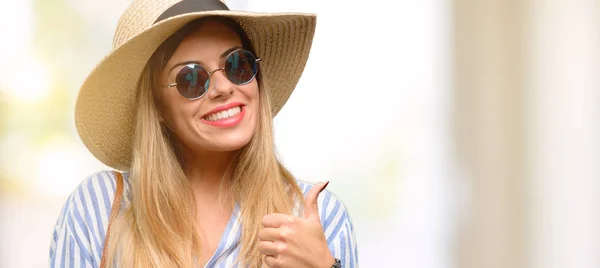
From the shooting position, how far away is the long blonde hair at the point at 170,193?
175 cm

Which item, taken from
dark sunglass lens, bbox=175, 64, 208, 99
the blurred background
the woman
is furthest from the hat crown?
the blurred background

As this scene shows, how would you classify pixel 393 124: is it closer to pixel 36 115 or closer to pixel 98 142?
pixel 36 115

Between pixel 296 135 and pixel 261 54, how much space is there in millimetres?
1587

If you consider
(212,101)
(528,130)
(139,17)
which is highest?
(139,17)

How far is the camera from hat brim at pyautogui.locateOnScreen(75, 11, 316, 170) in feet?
5.64

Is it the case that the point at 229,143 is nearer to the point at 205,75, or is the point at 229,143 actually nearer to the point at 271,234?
the point at 205,75

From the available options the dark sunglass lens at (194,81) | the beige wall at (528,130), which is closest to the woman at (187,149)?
the dark sunglass lens at (194,81)

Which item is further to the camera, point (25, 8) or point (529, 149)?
point (25, 8)

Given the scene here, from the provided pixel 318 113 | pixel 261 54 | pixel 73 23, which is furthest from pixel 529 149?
pixel 73 23

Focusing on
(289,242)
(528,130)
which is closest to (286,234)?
(289,242)

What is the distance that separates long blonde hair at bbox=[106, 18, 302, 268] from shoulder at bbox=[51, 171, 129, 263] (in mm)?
40

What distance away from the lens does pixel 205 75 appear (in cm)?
171

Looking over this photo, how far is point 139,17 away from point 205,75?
0.63 ft

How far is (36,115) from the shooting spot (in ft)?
11.2
